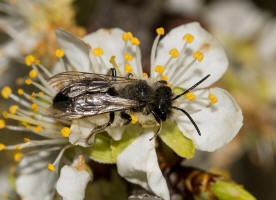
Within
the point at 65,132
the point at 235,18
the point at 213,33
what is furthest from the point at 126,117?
the point at 235,18

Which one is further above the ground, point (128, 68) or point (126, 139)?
point (128, 68)

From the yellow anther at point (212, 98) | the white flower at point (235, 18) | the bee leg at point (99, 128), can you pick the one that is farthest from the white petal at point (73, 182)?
the white flower at point (235, 18)

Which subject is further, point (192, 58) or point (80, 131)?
point (192, 58)

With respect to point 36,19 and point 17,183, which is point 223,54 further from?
point 36,19

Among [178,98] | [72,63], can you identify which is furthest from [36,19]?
[178,98]

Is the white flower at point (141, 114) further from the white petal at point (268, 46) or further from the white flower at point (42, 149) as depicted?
the white petal at point (268, 46)

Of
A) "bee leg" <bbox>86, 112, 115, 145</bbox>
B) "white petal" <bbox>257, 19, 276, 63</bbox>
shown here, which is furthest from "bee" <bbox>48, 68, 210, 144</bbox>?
"white petal" <bbox>257, 19, 276, 63</bbox>

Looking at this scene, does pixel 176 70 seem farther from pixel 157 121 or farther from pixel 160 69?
pixel 157 121

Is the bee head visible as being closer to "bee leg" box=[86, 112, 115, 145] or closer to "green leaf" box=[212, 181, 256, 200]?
"bee leg" box=[86, 112, 115, 145]
